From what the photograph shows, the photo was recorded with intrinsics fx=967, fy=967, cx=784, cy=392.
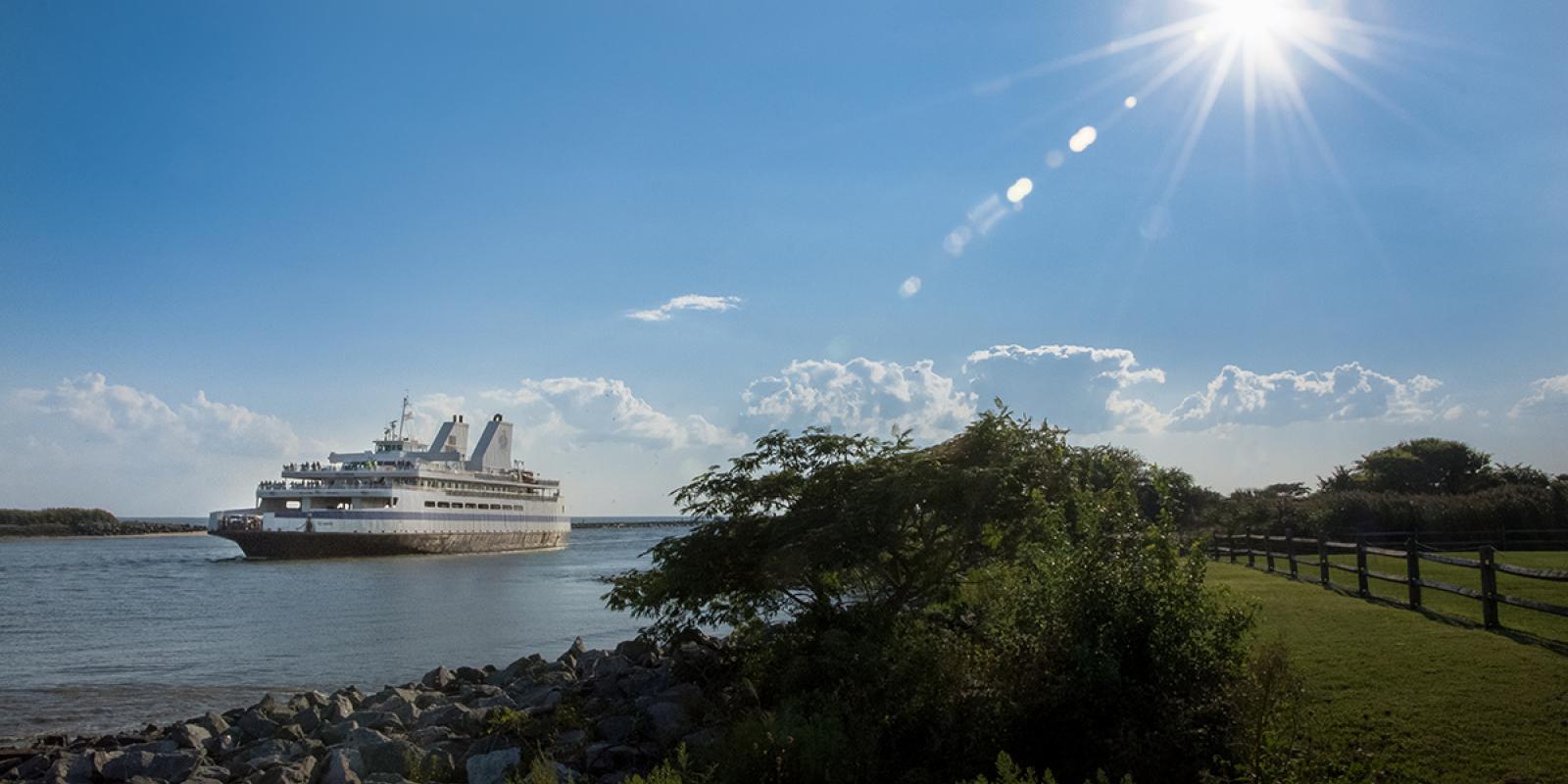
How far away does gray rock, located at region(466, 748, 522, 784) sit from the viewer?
9.49 m

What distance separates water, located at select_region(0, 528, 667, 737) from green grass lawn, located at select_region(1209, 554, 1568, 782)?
21.1 feet

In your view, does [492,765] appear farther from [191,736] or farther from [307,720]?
[191,736]

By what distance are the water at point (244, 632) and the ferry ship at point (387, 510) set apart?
445 inches

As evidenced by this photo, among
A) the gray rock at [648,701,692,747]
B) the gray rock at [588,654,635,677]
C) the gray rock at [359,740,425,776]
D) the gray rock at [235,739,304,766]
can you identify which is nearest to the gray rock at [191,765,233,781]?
the gray rock at [235,739,304,766]

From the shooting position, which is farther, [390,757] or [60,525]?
[60,525]

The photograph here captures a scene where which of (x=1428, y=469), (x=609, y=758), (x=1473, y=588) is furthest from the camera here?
(x=1428, y=469)

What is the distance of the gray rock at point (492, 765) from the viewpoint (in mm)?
9492

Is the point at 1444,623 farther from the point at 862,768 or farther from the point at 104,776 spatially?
the point at 104,776

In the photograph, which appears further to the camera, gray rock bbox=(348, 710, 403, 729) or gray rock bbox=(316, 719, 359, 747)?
gray rock bbox=(348, 710, 403, 729)

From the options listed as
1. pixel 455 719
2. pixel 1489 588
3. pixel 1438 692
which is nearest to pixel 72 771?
pixel 455 719

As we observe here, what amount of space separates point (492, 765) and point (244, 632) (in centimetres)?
2092

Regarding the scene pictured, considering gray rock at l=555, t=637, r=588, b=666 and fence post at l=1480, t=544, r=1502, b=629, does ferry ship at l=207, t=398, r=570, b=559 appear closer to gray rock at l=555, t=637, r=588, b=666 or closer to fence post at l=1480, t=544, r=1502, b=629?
gray rock at l=555, t=637, r=588, b=666

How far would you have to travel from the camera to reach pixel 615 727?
10914mm

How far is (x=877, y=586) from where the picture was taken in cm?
1180
